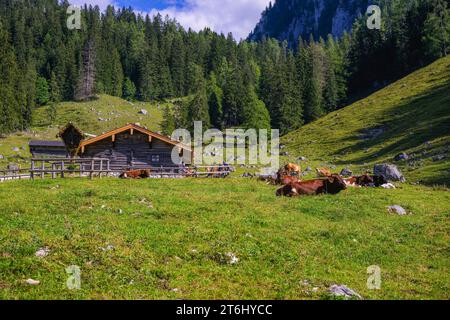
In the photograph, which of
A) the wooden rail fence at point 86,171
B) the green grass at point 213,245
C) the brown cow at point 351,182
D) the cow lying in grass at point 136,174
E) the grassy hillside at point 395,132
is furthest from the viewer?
the grassy hillside at point 395,132

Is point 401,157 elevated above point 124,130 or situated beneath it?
situated beneath

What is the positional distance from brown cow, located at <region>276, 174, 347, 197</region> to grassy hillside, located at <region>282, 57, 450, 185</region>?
39.2ft

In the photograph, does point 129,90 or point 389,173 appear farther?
point 129,90

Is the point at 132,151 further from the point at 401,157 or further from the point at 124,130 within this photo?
the point at 401,157

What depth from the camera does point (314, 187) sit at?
82.4ft

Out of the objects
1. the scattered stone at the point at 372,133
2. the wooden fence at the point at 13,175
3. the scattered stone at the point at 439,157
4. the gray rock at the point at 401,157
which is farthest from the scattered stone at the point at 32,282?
the scattered stone at the point at 372,133

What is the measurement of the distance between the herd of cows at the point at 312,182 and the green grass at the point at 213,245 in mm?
2584

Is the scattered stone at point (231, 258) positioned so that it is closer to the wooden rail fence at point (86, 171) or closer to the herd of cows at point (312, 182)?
the herd of cows at point (312, 182)

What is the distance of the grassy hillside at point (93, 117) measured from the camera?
101725mm

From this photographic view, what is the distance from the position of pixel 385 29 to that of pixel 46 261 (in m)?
127

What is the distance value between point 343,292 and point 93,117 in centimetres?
11682

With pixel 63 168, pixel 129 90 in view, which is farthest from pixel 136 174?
pixel 129 90

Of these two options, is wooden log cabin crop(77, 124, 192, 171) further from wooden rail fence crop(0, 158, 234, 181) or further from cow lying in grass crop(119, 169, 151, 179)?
cow lying in grass crop(119, 169, 151, 179)
